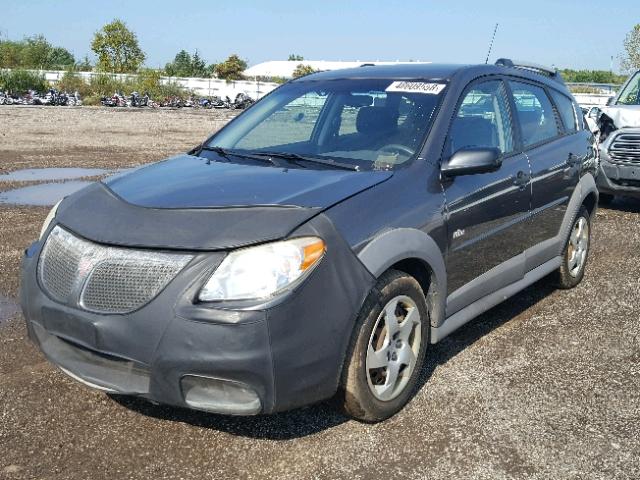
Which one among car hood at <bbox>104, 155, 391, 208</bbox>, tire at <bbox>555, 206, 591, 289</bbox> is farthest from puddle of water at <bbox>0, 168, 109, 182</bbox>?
tire at <bbox>555, 206, 591, 289</bbox>

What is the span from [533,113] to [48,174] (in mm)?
8513

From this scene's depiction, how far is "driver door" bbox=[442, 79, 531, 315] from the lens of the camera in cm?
389

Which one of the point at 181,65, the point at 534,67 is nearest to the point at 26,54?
the point at 181,65

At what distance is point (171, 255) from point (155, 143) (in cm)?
1479

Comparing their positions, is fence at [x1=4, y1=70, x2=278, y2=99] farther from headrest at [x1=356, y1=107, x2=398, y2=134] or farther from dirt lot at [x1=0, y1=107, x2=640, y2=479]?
dirt lot at [x1=0, y1=107, x2=640, y2=479]

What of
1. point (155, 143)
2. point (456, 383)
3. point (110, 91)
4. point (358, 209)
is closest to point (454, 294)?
point (456, 383)

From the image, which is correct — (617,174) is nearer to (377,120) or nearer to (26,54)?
(377,120)

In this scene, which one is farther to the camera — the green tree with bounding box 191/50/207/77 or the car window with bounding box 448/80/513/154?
the green tree with bounding box 191/50/207/77

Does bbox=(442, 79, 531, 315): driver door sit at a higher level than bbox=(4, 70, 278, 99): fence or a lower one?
lower

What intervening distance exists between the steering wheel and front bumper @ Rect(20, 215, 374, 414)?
3.20 ft

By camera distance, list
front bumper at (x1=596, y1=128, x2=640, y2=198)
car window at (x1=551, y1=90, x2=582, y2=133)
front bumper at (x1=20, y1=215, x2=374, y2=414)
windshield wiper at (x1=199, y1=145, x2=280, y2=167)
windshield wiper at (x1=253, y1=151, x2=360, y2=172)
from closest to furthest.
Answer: front bumper at (x1=20, y1=215, x2=374, y2=414) < windshield wiper at (x1=253, y1=151, x2=360, y2=172) < windshield wiper at (x1=199, y1=145, x2=280, y2=167) < car window at (x1=551, y1=90, x2=582, y2=133) < front bumper at (x1=596, y1=128, x2=640, y2=198)

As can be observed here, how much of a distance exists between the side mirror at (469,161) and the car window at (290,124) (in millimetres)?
976

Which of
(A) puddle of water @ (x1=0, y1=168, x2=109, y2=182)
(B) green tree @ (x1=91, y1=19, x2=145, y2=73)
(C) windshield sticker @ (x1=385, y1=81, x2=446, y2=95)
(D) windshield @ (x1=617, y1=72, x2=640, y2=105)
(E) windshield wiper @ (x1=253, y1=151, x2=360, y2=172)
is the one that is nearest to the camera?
(E) windshield wiper @ (x1=253, y1=151, x2=360, y2=172)

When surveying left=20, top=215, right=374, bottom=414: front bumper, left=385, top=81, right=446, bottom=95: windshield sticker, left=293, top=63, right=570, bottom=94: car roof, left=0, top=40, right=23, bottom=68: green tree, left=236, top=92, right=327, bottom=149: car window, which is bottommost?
left=20, top=215, right=374, bottom=414: front bumper
